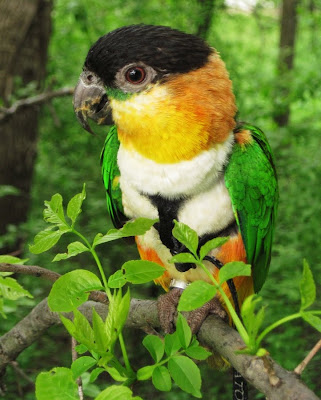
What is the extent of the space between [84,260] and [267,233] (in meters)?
2.48

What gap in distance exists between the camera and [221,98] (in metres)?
1.65

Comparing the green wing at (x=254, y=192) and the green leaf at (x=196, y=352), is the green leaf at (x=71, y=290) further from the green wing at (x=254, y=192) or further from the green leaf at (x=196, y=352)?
the green wing at (x=254, y=192)

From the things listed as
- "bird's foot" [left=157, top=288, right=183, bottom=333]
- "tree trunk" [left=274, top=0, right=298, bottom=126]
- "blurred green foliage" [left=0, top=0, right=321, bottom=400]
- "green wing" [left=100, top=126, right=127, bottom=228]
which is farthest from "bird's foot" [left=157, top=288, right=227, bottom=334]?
"tree trunk" [left=274, top=0, right=298, bottom=126]

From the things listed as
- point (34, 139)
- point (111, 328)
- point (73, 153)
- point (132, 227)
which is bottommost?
point (73, 153)

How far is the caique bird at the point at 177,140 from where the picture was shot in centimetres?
154

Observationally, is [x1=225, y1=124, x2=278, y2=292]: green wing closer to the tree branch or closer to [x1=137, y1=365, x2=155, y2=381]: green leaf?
the tree branch

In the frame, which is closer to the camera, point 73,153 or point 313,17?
point 73,153

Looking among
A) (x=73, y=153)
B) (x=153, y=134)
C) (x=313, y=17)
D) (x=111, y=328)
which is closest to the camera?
(x=111, y=328)

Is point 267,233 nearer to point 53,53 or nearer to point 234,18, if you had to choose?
point 53,53

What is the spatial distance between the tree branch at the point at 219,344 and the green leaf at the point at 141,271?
217 millimetres

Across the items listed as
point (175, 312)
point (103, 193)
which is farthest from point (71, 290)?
point (103, 193)

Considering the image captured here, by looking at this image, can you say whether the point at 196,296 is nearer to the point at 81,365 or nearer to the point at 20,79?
the point at 81,365

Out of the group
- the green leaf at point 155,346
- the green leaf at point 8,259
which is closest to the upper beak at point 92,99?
the green leaf at point 8,259

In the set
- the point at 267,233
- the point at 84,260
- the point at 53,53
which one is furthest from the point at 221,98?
the point at 53,53
